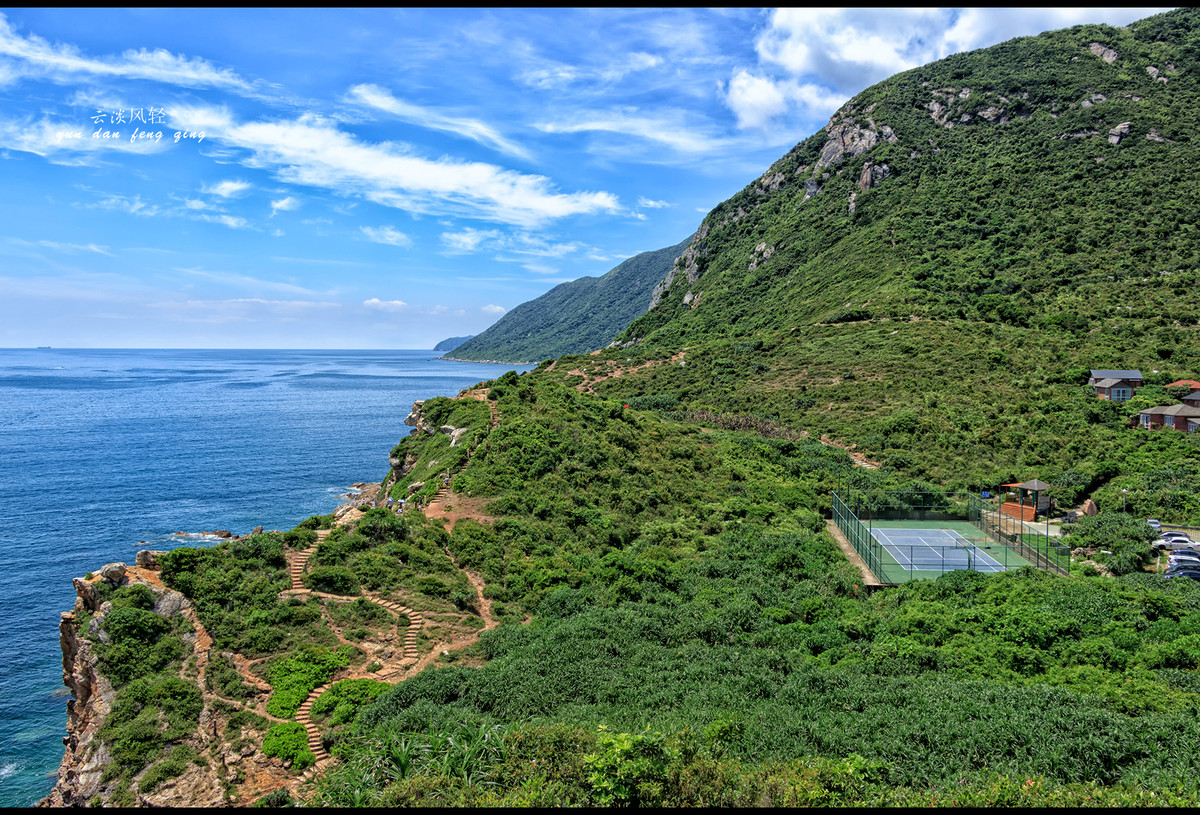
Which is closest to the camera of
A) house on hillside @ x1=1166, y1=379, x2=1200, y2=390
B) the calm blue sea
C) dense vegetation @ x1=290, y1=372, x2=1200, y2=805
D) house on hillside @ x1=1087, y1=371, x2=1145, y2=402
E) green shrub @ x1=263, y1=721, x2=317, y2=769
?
dense vegetation @ x1=290, y1=372, x2=1200, y2=805

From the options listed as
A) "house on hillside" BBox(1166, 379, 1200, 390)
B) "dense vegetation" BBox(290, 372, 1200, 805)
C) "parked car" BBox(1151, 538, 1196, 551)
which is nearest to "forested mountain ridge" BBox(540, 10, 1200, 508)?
"house on hillside" BBox(1166, 379, 1200, 390)

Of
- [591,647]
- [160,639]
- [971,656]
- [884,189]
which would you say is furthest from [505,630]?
[884,189]

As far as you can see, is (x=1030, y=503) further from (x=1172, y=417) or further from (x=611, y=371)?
(x=611, y=371)

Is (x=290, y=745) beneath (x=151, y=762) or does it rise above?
beneath

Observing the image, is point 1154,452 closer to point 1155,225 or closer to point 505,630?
point 505,630

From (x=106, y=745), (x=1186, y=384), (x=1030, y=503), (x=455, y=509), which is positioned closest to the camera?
(x=106, y=745)

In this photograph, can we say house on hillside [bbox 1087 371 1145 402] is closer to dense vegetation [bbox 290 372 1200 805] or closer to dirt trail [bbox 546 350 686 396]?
dense vegetation [bbox 290 372 1200 805]

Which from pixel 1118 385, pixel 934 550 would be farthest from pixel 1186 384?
pixel 934 550
